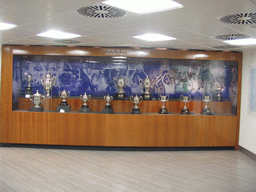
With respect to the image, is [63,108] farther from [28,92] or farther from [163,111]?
[163,111]

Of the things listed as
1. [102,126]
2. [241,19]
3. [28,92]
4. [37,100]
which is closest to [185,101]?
[102,126]

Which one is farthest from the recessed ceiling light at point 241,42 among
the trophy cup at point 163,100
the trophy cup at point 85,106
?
the trophy cup at point 85,106

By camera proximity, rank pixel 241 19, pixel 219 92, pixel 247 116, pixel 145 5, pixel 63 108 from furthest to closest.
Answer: pixel 219 92 < pixel 63 108 < pixel 247 116 < pixel 241 19 < pixel 145 5

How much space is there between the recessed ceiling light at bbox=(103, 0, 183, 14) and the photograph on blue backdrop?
11.1 feet

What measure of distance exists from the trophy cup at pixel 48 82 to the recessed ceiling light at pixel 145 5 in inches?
159

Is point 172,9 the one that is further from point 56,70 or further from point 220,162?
point 56,70

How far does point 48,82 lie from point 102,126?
70.2 inches

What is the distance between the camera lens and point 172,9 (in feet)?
9.95

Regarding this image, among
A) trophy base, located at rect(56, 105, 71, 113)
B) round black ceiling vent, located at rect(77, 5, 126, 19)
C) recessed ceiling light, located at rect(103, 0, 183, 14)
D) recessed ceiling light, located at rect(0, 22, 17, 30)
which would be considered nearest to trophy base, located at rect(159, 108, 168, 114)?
trophy base, located at rect(56, 105, 71, 113)

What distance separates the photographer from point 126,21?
3.68 m

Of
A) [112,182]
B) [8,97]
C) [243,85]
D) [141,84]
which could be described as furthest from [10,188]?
[243,85]

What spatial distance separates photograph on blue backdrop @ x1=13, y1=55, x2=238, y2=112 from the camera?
6562 millimetres

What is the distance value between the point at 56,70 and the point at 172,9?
14.1 ft

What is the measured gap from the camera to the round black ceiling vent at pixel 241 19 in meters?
3.24
